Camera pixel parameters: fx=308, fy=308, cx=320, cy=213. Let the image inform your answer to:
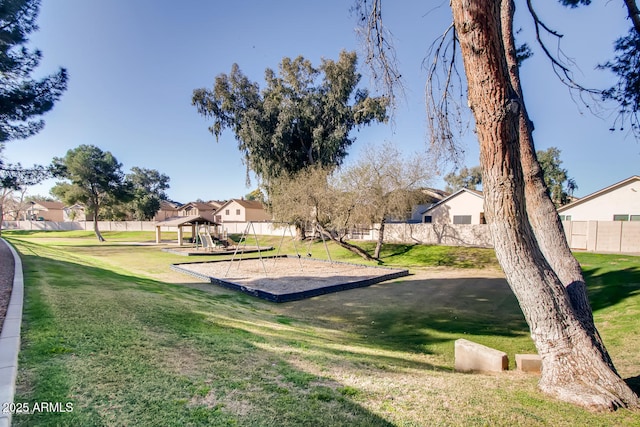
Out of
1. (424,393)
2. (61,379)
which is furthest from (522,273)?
(61,379)

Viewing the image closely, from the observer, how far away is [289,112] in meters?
23.7

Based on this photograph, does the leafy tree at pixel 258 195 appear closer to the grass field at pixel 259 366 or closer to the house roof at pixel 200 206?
the house roof at pixel 200 206

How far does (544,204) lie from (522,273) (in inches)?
66.0

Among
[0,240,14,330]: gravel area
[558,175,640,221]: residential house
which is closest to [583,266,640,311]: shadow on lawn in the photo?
[0,240,14,330]: gravel area

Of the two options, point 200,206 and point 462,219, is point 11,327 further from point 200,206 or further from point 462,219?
point 200,206

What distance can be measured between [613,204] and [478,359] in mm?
23915

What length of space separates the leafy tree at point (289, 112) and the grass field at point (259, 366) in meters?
18.2

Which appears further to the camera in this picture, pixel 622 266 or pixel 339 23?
pixel 622 266

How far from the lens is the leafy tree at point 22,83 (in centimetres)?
917

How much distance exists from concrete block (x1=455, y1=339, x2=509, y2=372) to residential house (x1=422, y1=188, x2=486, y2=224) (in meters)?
22.9

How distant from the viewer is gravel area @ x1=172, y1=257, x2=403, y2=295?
1023 cm

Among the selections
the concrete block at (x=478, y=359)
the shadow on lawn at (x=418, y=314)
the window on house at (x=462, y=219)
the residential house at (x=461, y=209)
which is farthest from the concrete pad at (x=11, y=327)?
the window on house at (x=462, y=219)

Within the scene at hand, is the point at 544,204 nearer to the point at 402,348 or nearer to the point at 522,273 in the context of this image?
the point at 522,273

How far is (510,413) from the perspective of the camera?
2.50m
